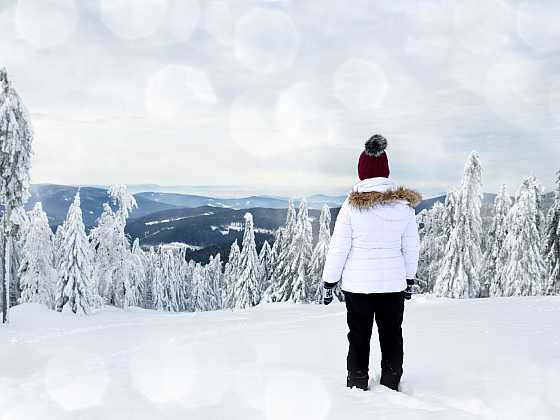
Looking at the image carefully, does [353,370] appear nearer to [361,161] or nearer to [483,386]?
[483,386]

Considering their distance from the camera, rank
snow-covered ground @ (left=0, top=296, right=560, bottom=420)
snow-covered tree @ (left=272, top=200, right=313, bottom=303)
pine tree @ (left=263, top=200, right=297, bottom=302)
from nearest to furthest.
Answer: snow-covered ground @ (left=0, top=296, right=560, bottom=420) < snow-covered tree @ (left=272, top=200, right=313, bottom=303) < pine tree @ (left=263, top=200, right=297, bottom=302)

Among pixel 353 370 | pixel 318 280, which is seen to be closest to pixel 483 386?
pixel 353 370

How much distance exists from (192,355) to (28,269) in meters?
34.5

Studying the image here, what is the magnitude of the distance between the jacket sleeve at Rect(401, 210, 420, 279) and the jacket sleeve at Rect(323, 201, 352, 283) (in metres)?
0.59

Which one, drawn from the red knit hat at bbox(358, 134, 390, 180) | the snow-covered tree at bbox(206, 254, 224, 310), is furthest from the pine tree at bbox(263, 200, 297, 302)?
the snow-covered tree at bbox(206, 254, 224, 310)

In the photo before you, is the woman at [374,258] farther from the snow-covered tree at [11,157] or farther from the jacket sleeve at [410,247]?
the snow-covered tree at [11,157]

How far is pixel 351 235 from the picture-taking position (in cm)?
484

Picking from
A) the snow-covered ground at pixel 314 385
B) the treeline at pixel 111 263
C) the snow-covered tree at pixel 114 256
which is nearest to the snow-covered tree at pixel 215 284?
the treeline at pixel 111 263

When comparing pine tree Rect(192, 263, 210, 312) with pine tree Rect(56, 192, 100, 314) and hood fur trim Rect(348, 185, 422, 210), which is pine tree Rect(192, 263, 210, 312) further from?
hood fur trim Rect(348, 185, 422, 210)

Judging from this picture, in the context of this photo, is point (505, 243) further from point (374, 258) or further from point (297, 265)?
point (374, 258)

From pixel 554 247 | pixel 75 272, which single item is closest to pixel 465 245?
pixel 554 247

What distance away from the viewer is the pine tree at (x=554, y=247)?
2752 centimetres

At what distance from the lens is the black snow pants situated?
4.81 m

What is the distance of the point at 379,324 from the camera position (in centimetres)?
494
